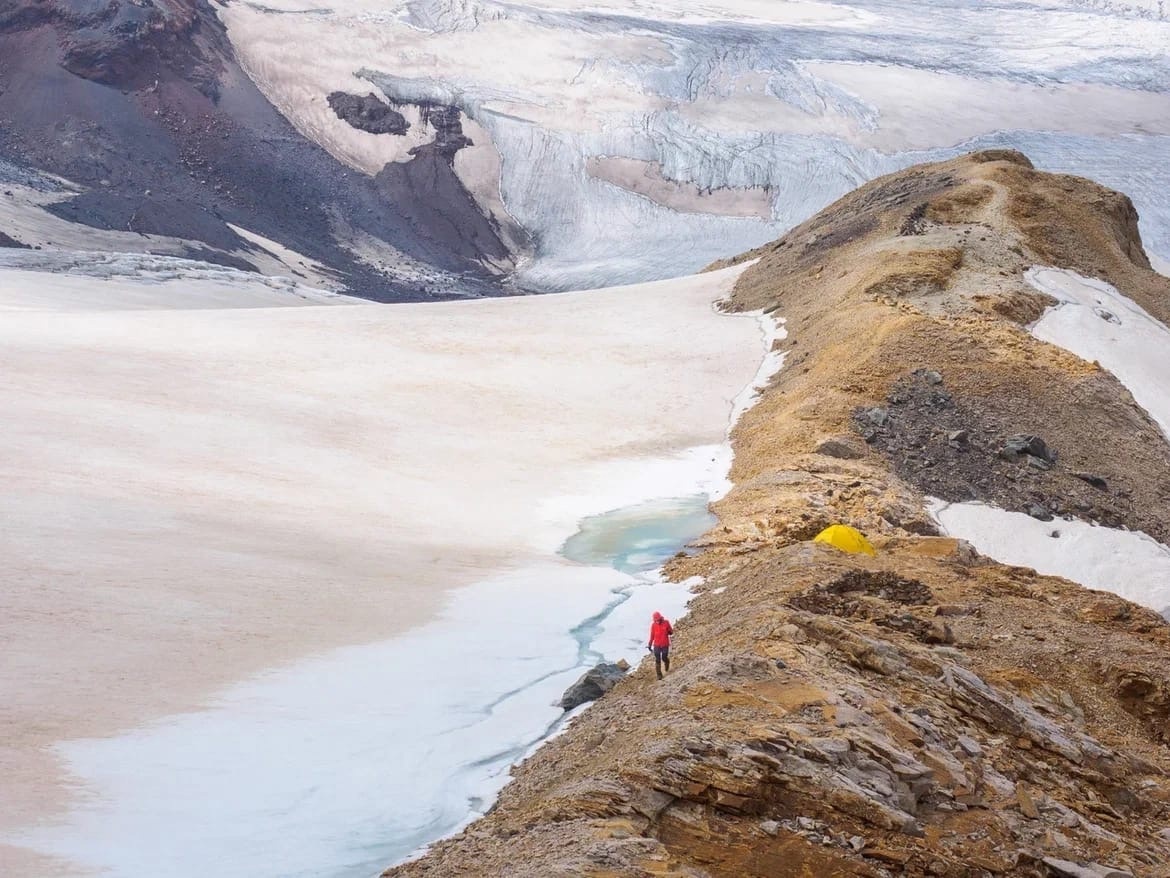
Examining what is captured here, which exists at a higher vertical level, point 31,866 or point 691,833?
point 691,833

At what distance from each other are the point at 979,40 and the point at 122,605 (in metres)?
81.2

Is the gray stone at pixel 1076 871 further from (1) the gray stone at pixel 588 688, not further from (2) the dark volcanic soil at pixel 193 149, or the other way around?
(2) the dark volcanic soil at pixel 193 149

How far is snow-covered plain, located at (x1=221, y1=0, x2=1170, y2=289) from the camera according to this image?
211 ft

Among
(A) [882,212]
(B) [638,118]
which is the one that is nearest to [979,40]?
(B) [638,118]

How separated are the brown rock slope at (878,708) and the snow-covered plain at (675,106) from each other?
42040mm

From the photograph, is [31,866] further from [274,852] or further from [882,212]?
[882,212]

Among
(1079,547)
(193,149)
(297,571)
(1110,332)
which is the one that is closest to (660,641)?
(297,571)

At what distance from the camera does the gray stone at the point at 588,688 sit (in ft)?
33.4

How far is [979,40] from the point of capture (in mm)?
81938

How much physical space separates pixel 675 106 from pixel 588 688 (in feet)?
203

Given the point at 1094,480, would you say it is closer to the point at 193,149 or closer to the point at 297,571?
the point at 297,571

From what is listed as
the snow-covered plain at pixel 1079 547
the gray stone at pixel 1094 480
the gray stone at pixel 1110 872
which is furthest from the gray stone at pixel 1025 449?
the gray stone at pixel 1110 872

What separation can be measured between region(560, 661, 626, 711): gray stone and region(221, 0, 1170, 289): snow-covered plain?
4980cm

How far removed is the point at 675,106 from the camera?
68750 millimetres
